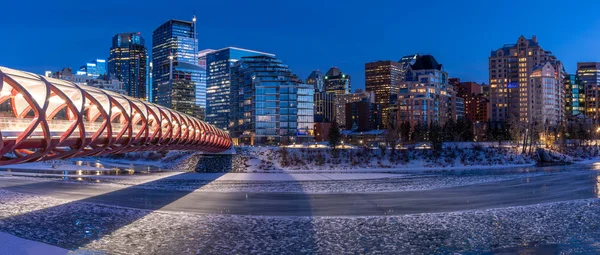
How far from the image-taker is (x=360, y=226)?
24.0 m

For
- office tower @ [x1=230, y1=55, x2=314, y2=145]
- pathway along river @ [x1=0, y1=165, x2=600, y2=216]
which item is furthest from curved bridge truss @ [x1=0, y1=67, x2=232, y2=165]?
office tower @ [x1=230, y1=55, x2=314, y2=145]

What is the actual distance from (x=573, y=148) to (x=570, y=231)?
93787 mm

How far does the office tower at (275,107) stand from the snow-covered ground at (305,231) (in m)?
115

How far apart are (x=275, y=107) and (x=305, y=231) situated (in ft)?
417

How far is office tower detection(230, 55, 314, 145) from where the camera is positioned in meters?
149

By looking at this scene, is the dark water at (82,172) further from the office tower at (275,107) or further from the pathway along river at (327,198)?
the office tower at (275,107)

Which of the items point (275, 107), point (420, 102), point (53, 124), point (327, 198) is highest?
point (420, 102)

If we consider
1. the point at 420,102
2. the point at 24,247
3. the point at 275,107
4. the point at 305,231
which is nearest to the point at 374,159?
the point at 305,231

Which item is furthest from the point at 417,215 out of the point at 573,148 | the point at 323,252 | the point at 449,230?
the point at 573,148

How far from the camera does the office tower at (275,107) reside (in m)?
149

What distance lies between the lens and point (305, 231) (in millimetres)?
22953

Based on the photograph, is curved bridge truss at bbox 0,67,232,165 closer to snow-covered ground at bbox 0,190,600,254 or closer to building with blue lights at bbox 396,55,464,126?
snow-covered ground at bbox 0,190,600,254

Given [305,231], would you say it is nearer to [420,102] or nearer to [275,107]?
[275,107]

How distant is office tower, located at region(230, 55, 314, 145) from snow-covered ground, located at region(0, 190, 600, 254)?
115 m
